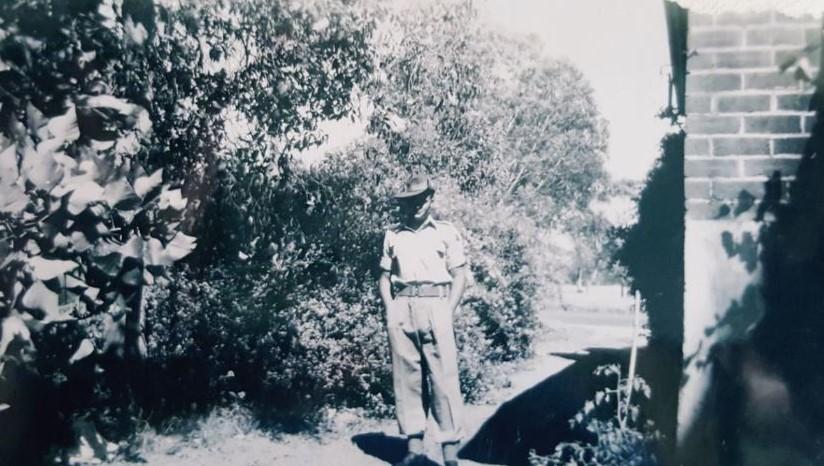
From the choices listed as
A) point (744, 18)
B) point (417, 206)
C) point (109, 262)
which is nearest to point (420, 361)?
point (417, 206)

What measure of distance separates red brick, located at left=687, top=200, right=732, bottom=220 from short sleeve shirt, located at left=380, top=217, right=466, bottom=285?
5.69ft

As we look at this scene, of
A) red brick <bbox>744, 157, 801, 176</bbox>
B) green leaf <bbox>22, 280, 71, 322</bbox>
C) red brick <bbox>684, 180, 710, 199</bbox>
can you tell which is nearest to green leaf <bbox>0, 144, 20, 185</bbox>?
green leaf <bbox>22, 280, 71, 322</bbox>

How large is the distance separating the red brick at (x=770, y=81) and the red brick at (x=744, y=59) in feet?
0.13

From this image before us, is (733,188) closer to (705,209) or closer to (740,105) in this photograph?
(705,209)

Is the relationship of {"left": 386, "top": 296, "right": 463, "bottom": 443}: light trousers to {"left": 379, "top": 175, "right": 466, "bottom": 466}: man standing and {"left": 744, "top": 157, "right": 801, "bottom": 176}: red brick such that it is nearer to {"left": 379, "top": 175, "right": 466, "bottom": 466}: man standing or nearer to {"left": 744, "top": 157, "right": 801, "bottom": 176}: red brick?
{"left": 379, "top": 175, "right": 466, "bottom": 466}: man standing

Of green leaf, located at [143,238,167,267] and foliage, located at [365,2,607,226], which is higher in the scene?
foliage, located at [365,2,607,226]

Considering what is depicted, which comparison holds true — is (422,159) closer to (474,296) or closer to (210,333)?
(474,296)

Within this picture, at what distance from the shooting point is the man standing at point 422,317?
373 cm

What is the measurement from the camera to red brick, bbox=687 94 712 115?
2312 millimetres

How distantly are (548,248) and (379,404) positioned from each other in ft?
12.1

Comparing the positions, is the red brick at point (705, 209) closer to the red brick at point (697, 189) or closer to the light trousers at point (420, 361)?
the red brick at point (697, 189)

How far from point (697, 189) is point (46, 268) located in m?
2.56

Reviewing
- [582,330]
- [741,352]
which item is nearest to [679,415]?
[741,352]

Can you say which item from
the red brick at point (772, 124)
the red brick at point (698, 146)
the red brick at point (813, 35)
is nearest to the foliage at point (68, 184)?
the red brick at point (698, 146)
